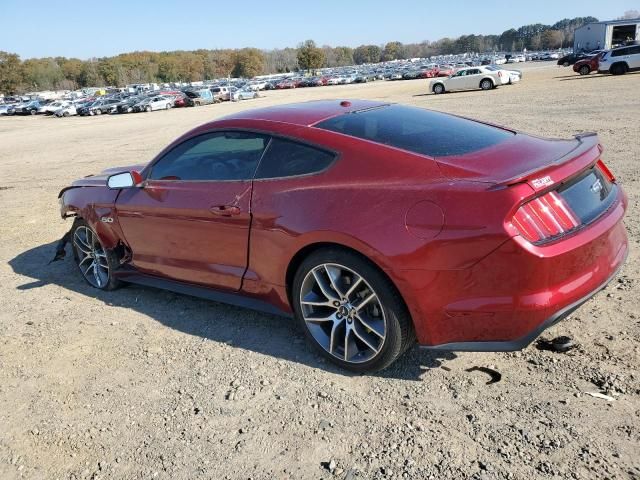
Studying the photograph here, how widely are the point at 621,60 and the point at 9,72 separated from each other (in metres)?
132

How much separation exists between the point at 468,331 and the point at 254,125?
202cm

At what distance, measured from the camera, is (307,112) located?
12.9ft

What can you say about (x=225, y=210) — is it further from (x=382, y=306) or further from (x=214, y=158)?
(x=382, y=306)

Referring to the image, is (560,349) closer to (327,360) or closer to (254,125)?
(327,360)

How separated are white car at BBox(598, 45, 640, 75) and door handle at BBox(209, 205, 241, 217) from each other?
36.0 m

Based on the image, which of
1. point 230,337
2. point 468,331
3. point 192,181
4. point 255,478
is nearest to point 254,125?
point 192,181

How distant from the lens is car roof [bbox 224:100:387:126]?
12.4 ft

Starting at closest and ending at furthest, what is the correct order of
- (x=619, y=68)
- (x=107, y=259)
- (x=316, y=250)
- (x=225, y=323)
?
(x=316, y=250)
(x=225, y=323)
(x=107, y=259)
(x=619, y=68)

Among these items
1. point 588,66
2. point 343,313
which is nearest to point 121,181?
point 343,313

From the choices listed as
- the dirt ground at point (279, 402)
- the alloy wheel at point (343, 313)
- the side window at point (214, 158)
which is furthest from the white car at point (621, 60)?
the alloy wheel at point (343, 313)

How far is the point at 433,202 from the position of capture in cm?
288

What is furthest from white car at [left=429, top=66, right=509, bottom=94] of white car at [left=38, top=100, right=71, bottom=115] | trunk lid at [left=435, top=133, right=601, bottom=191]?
white car at [left=38, top=100, right=71, bottom=115]

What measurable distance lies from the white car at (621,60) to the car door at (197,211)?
35.7m

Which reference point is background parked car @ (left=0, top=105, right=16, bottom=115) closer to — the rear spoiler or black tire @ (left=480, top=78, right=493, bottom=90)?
black tire @ (left=480, top=78, right=493, bottom=90)
